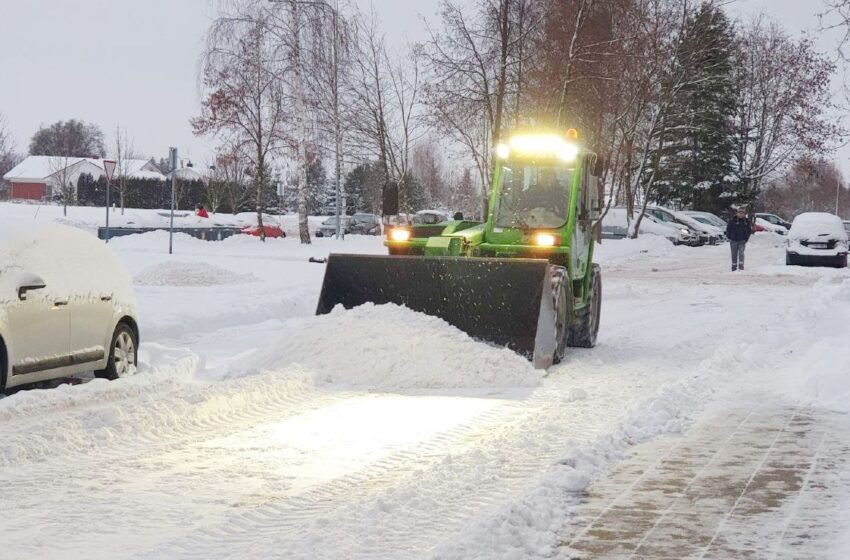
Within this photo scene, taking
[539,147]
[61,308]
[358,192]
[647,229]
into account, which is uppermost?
[358,192]

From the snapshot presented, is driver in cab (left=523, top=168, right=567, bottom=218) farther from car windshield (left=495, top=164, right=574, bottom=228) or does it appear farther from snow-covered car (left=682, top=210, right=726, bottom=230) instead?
snow-covered car (left=682, top=210, right=726, bottom=230)

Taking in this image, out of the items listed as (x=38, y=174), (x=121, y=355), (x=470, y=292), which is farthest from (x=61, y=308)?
(x=38, y=174)

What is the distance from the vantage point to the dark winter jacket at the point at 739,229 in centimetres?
2841


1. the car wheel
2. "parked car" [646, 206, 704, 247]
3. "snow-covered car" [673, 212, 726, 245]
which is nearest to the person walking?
"parked car" [646, 206, 704, 247]

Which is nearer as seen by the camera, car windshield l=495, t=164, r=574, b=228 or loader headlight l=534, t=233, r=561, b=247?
loader headlight l=534, t=233, r=561, b=247

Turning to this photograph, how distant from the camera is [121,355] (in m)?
10.9

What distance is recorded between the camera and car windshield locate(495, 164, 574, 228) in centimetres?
1308

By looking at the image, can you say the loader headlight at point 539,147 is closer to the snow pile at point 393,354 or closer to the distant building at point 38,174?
the snow pile at point 393,354

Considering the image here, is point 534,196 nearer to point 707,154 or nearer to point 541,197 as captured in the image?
point 541,197

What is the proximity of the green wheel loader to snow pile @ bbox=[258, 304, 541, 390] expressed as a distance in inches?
14.9

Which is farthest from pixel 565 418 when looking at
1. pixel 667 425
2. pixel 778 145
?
pixel 778 145

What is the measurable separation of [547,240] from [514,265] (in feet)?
4.97

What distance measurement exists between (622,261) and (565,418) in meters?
26.9

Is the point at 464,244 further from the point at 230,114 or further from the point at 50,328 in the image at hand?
the point at 230,114
